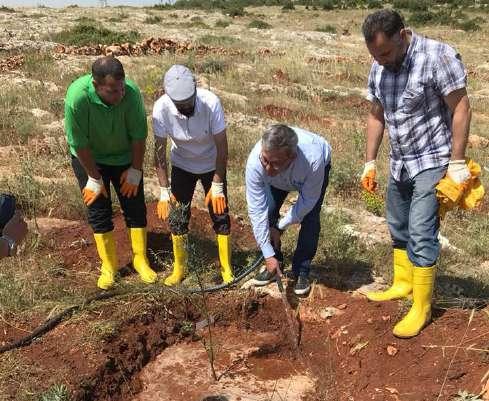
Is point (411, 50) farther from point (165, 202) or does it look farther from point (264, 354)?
point (264, 354)

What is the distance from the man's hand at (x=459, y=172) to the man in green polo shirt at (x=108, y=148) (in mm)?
2062

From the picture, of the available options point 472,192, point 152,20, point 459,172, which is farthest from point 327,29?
point 459,172

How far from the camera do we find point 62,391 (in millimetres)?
2980

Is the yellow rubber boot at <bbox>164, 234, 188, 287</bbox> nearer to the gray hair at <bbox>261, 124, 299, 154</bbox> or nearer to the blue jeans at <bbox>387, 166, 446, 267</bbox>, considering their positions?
the gray hair at <bbox>261, 124, 299, 154</bbox>

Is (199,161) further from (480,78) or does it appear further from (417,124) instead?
(480,78)

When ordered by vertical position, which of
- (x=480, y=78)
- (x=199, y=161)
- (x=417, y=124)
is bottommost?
(x=480, y=78)

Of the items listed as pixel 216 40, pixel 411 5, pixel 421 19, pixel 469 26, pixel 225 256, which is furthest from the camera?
pixel 411 5

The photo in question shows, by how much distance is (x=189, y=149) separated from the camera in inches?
155

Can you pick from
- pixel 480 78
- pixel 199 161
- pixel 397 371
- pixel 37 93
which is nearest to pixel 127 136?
pixel 199 161

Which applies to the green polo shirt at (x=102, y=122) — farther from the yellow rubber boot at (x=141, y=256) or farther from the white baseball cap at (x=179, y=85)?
the yellow rubber boot at (x=141, y=256)

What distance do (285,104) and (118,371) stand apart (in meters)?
7.27

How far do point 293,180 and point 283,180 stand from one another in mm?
67

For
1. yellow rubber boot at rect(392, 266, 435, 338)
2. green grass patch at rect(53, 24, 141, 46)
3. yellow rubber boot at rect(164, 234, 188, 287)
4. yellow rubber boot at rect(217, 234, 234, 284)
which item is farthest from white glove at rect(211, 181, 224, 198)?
green grass patch at rect(53, 24, 141, 46)

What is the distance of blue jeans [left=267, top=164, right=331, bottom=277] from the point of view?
151 inches
